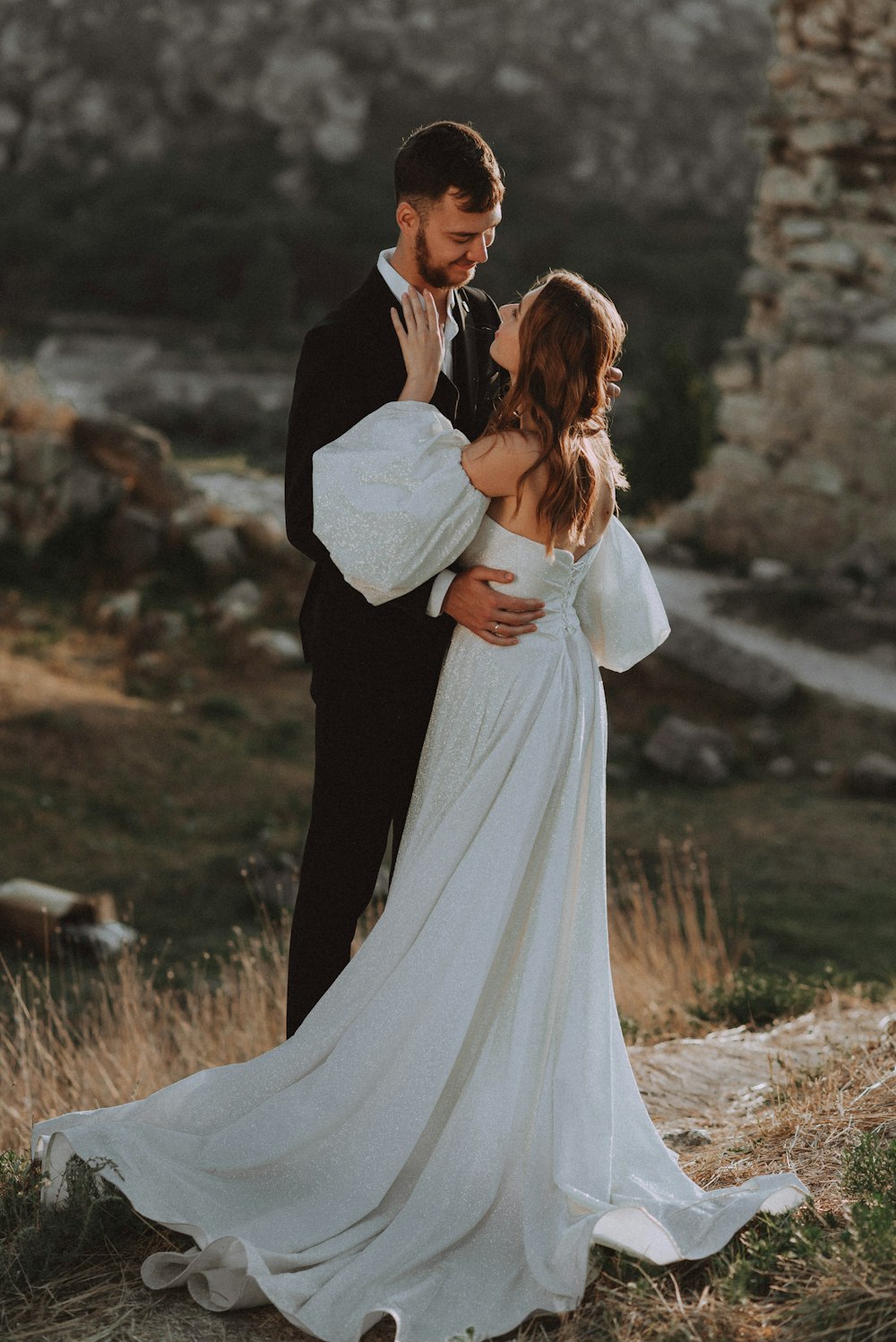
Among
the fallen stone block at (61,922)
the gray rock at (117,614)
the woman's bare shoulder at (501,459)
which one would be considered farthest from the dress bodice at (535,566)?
the gray rock at (117,614)

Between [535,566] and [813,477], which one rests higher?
[813,477]

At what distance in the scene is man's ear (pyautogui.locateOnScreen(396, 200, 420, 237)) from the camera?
3109mm

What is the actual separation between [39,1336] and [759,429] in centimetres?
863

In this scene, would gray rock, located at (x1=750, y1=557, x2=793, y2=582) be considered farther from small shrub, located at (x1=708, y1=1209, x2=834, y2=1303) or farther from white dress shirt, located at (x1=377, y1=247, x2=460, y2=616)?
small shrub, located at (x1=708, y1=1209, x2=834, y2=1303)

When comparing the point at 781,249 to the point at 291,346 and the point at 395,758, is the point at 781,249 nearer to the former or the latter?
the point at 395,758

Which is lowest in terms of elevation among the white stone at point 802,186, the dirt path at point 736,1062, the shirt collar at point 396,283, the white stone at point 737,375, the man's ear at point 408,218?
the dirt path at point 736,1062

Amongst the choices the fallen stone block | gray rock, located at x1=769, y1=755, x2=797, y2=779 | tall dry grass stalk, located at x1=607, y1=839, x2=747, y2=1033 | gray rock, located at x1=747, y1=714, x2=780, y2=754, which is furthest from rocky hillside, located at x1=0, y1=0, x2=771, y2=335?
tall dry grass stalk, located at x1=607, y1=839, x2=747, y2=1033

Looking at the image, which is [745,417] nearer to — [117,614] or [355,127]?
[117,614]

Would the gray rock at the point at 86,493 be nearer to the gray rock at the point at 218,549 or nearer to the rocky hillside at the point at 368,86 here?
the gray rock at the point at 218,549

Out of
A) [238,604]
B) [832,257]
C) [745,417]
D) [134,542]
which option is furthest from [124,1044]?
[832,257]

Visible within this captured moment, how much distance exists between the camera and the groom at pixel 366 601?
3.07 meters

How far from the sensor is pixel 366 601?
3.15 m

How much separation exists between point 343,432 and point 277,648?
237 inches

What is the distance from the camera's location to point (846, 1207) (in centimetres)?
274
